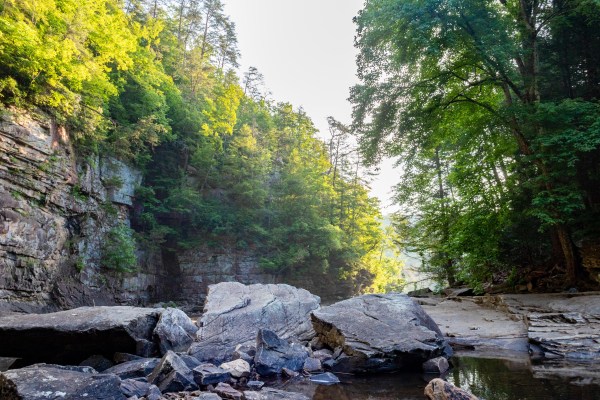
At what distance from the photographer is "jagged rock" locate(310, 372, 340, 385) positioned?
5430 millimetres

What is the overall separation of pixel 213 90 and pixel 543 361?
1257 inches

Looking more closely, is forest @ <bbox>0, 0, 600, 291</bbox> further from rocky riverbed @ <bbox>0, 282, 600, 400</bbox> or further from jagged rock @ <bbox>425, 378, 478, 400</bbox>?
jagged rock @ <bbox>425, 378, 478, 400</bbox>

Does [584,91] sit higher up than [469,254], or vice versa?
[584,91]

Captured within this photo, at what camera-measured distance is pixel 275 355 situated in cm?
607

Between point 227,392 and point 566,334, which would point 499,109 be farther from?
point 227,392

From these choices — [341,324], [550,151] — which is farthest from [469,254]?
[341,324]

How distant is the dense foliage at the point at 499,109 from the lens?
902 centimetres

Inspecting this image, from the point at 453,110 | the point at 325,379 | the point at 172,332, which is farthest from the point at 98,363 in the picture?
the point at 453,110

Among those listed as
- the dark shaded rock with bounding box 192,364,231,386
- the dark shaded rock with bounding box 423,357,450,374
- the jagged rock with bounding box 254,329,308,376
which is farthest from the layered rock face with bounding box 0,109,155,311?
the dark shaded rock with bounding box 423,357,450,374

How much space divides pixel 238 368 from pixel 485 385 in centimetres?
371

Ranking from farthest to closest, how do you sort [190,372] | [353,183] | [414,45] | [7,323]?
[353,183] → [414,45] → [7,323] → [190,372]

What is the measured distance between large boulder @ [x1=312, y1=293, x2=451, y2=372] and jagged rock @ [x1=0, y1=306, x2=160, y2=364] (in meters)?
3.82

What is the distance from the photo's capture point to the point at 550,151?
29.0 ft

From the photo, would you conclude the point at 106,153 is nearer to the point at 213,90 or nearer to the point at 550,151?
the point at 213,90
